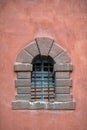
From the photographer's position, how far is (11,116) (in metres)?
8.35

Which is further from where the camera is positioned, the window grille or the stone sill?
the window grille

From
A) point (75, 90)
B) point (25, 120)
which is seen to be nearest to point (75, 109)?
point (75, 90)

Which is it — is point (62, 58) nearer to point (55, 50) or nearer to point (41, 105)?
point (55, 50)

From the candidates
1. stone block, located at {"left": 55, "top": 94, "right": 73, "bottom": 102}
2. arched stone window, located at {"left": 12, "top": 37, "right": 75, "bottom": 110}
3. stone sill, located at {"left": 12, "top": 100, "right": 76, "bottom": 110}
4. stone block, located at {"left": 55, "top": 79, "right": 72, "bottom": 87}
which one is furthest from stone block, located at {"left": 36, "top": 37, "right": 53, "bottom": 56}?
stone sill, located at {"left": 12, "top": 100, "right": 76, "bottom": 110}

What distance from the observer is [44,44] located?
8484mm

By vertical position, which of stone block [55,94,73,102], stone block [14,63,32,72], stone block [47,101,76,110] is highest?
stone block [14,63,32,72]

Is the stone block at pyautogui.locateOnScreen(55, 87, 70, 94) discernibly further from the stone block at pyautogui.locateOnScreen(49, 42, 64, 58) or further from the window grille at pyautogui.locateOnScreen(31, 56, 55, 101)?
the stone block at pyautogui.locateOnScreen(49, 42, 64, 58)

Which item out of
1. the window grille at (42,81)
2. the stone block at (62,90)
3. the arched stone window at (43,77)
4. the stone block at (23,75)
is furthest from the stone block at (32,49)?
the stone block at (62,90)

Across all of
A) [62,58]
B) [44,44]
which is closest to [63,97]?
[62,58]

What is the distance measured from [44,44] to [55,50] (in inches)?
8.8

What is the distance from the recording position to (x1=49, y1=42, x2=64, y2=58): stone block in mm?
8461

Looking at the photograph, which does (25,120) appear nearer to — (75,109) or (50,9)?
(75,109)

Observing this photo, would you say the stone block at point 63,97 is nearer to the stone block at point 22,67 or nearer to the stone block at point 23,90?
the stone block at point 23,90

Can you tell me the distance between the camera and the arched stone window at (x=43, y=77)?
330 inches
